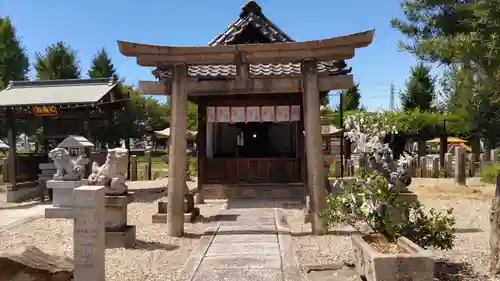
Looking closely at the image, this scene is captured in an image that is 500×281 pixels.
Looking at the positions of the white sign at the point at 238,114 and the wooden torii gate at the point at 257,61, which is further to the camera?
the white sign at the point at 238,114

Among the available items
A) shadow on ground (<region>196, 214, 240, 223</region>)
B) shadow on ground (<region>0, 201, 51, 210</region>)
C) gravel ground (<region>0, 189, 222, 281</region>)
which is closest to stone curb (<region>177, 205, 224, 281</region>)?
gravel ground (<region>0, 189, 222, 281</region>)

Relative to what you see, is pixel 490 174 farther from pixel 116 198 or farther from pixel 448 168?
pixel 116 198

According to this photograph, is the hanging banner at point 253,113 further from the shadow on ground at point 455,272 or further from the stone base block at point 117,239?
the shadow on ground at point 455,272

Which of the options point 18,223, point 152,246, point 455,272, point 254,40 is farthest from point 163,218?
point 254,40

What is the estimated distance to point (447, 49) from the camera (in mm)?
4184

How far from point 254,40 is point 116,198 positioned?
756cm

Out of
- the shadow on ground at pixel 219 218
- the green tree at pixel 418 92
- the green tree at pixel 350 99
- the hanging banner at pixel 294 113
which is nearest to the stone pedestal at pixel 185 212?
the shadow on ground at pixel 219 218

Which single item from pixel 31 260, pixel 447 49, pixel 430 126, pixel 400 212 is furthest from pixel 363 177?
pixel 430 126

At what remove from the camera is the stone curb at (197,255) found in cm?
508

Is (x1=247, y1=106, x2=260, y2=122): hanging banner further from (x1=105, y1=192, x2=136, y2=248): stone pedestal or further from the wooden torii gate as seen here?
(x1=105, y1=192, x2=136, y2=248): stone pedestal

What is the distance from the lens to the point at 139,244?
279 inches

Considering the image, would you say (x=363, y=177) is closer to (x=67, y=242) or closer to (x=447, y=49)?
(x=447, y=49)

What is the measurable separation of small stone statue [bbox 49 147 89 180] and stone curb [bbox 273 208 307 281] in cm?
665

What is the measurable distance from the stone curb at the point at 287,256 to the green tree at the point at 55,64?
90.3 ft
